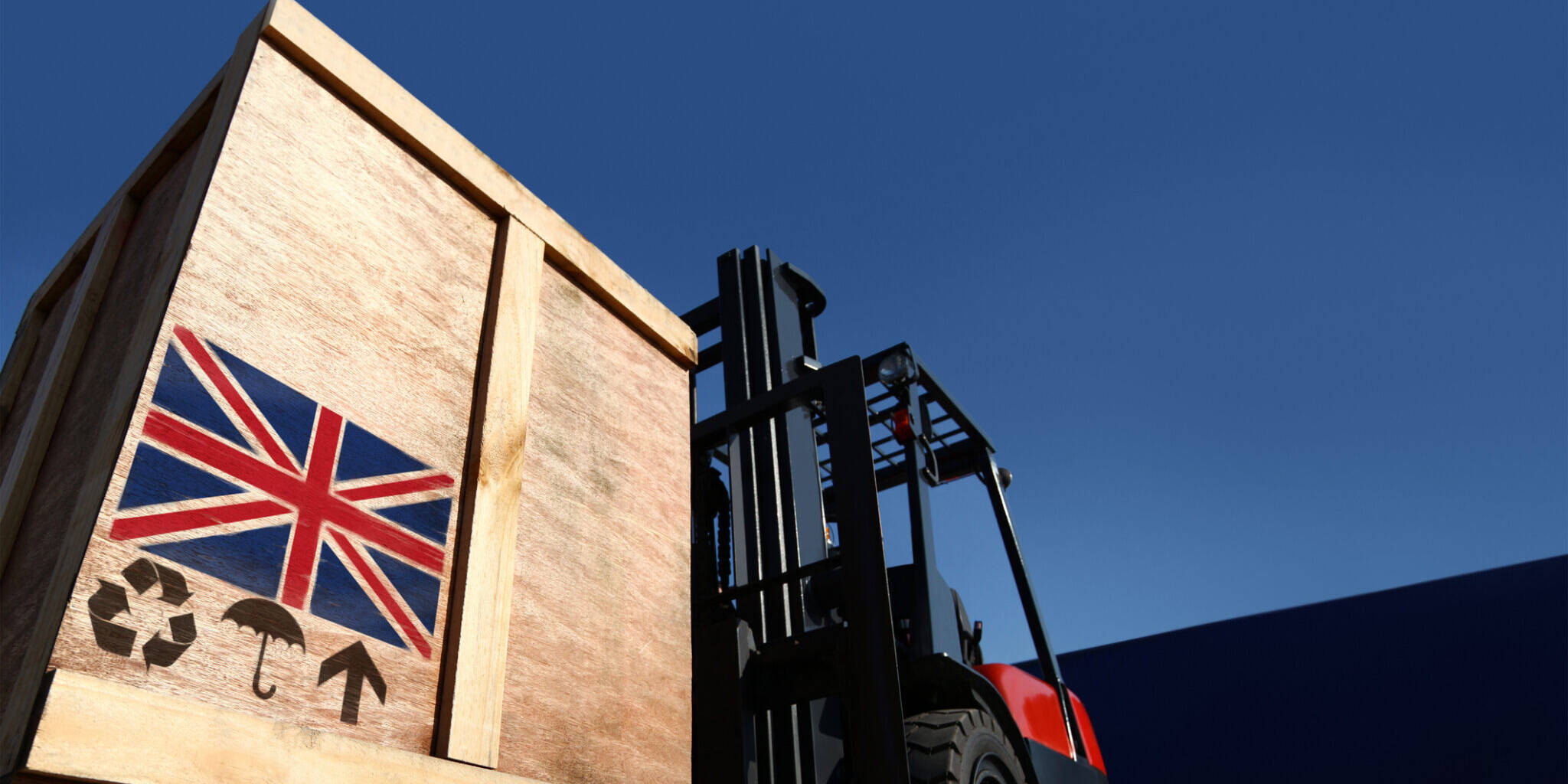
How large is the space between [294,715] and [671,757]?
2.97 ft

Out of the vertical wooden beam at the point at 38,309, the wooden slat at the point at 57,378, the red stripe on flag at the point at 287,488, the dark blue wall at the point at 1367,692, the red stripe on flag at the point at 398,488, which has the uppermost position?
the dark blue wall at the point at 1367,692

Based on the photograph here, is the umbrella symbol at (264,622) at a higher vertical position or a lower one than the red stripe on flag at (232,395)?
lower

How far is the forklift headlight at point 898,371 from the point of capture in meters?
3.86

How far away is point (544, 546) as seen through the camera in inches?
73.0

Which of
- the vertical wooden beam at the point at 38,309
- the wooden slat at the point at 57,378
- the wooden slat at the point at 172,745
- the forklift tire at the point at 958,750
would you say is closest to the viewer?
the wooden slat at the point at 172,745

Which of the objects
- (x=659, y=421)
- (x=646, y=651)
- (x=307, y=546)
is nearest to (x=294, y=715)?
(x=307, y=546)

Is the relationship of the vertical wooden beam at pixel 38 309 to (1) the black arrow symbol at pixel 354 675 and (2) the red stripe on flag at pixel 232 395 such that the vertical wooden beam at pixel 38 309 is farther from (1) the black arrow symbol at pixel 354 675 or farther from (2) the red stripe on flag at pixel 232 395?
(1) the black arrow symbol at pixel 354 675

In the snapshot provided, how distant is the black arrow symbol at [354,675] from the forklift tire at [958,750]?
1583 millimetres

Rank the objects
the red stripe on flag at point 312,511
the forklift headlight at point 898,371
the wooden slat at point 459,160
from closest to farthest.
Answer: the red stripe on flag at point 312,511
the wooden slat at point 459,160
the forklift headlight at point 898,371

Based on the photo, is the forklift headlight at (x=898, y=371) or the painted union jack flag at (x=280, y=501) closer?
the painted union jack flag at (x=280, y=501)

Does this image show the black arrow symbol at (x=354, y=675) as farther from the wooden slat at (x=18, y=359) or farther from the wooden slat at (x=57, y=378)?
the wooden slat at (x=18, y=359)

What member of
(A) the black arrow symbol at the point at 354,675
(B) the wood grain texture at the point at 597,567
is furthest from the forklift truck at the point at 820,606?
(A) the black arrow symbol at the point at 354,675

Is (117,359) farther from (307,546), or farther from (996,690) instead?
(996,690)

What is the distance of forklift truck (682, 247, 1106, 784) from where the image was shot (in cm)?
240
